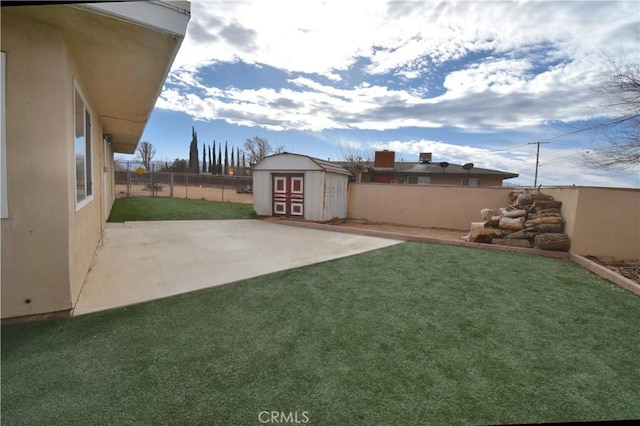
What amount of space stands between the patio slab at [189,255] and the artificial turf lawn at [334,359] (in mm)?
457

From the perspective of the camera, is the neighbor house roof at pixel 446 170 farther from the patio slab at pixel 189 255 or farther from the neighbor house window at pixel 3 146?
the neighbor house window at pixel 3 146

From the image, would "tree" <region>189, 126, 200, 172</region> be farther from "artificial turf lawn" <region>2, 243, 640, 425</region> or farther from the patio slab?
"artificial turf lawn" <region>2, 243, 640, 425</region>

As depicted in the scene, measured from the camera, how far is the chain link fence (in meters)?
18.7

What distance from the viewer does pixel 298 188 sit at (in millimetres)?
10570

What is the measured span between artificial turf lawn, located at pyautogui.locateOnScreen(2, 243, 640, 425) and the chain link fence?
1509cm

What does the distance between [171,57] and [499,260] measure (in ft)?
20.3

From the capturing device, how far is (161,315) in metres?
2.99

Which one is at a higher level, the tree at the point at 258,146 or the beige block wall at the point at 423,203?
the tree at the point at 258,146

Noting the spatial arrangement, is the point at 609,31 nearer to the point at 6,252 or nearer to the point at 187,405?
the point at 187,405

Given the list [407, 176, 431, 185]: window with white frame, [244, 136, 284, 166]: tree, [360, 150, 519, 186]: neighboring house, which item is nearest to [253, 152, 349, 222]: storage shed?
[360, 150, 519, 186]: neighboring house

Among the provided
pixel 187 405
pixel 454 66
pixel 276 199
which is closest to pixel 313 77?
pixel 276 199

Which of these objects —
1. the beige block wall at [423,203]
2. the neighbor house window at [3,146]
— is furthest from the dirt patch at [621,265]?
the neighbor house window at [3,146]

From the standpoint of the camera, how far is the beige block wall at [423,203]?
32.4 feet

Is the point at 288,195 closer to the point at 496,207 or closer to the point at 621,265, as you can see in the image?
the point at 496,207
